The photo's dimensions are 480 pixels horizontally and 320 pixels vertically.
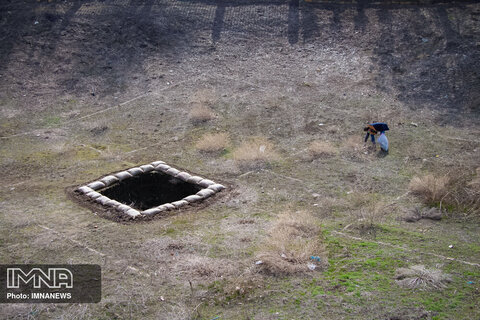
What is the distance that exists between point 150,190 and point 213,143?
1.45m

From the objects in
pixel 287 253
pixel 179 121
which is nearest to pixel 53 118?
pixel 179 121

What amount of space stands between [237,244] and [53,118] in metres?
6.07

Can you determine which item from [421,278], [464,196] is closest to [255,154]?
[464,196]

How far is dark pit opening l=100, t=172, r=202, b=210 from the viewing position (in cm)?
784

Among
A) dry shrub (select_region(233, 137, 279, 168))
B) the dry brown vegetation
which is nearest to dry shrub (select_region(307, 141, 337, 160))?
dry shrub (select_region(233, 137, 279, 168))

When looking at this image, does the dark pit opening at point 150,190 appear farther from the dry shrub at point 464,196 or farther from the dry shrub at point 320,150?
the dry shrub at point 464,196

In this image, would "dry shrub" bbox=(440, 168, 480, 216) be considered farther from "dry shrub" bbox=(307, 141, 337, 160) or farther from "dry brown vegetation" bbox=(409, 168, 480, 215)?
"dry shrub" bbox=(307, 141, 337, 160)

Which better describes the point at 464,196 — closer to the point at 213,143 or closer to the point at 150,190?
the point at 213,143

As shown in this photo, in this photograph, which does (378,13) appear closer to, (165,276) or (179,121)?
(179,121)

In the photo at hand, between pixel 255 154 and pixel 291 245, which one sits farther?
pixel 255 154

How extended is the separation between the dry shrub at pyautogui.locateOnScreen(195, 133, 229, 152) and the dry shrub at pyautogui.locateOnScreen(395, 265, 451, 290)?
14.3 ft

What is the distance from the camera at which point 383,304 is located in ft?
15.6

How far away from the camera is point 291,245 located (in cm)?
571

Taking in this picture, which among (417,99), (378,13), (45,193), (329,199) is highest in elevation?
(378,13)
